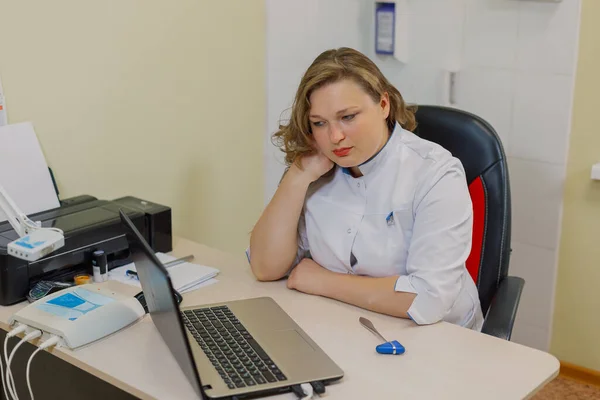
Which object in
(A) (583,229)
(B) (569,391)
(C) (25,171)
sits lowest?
(B) (569,391)

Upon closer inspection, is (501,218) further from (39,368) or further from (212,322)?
(39,368)

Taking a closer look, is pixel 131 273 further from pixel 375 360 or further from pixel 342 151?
pixel 375 360

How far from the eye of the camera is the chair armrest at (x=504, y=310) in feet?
5.69

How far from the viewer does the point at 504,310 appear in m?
1.80

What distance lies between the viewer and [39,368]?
204cm

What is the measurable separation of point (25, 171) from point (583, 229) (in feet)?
5.88

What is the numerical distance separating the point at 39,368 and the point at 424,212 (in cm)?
109

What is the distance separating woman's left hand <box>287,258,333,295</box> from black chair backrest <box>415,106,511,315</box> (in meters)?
0.41

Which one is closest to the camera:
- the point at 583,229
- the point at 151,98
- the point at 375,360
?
the point at 375,360

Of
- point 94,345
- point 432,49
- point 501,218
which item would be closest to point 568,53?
point 432,49

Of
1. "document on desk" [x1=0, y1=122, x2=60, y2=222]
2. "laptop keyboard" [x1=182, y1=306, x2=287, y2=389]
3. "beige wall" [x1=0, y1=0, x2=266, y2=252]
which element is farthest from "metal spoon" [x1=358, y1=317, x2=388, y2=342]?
"beige wall" [x1=0, y1=0, x2=266, y2=252]

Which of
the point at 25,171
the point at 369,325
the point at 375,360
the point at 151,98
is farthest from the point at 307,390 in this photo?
the point at 151,98

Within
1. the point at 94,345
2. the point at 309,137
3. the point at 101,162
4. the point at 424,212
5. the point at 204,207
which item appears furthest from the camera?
the point at 204,207

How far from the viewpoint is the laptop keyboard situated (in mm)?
1442
